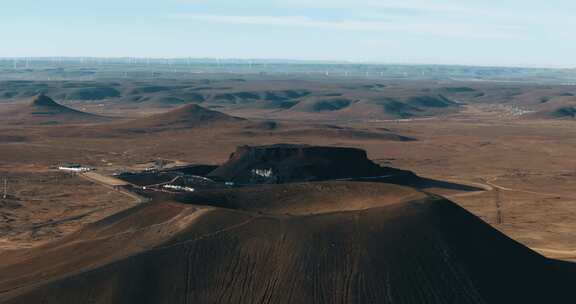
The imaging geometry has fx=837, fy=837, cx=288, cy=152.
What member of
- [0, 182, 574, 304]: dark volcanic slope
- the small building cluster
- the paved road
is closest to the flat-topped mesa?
the paved road

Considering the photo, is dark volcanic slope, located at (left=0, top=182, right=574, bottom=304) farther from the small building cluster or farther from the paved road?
the small building cluster

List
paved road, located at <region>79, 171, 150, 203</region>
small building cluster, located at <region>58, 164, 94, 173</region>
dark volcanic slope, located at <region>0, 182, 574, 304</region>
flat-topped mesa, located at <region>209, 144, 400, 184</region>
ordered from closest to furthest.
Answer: dark volcanic slope, located at <region>0, 182, 574, 304</region>, paved road, located at <region>79, 171, 150, 203</region>, flat-topped mesa, located at <region>209, 144, 400, 184</region>, small building cluster, located at <region>58, 164, 94, 173</region>

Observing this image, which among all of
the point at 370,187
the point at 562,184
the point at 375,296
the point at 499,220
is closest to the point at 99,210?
the point at 370,187

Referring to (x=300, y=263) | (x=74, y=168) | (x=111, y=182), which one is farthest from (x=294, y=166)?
(x=300, y=263)

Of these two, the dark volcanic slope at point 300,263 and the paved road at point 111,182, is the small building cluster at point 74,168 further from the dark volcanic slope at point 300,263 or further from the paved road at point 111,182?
the dark volcanic slope at point 300,263

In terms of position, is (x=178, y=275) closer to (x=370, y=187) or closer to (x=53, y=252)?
(x=53, y=252)

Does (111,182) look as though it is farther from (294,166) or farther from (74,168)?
(294,166)
